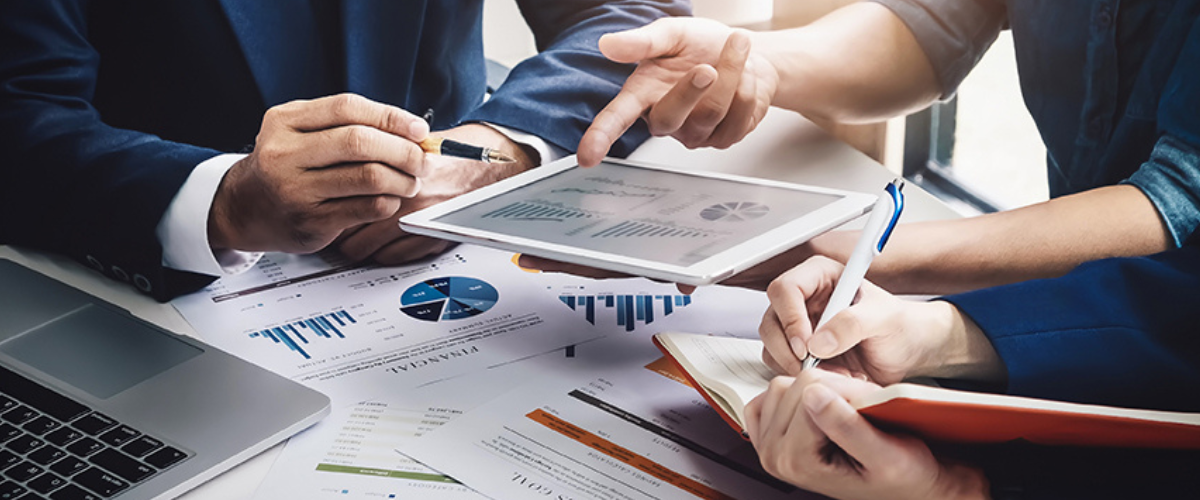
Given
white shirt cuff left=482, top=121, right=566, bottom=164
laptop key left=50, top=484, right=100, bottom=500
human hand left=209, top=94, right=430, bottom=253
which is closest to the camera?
laptop key left=50, top=484, right=100, bottom=500

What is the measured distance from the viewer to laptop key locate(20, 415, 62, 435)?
68cm

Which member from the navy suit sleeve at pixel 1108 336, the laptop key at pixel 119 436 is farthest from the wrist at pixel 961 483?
the laptop key at pixel 119 436

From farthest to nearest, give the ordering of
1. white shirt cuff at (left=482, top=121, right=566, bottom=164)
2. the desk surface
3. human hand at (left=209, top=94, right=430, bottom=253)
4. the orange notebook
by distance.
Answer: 1. white shirt cuff at (left=482, top=121, right=566, bottom=164)
2. the desk surface
3. human hand at (left=209, top=94, right=430, bottom=253)
4. the orange notebook

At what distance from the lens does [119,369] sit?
2.51 feet

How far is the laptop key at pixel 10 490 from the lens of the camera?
2.01 feet

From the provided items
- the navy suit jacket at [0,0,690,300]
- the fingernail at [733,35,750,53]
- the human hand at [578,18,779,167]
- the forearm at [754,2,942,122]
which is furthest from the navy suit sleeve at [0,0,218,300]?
the forearm at [754,2,942,122]

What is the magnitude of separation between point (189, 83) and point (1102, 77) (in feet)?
3.56

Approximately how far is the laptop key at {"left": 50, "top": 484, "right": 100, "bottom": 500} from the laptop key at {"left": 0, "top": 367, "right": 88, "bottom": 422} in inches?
3.5

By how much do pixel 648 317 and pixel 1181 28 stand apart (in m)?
0.55

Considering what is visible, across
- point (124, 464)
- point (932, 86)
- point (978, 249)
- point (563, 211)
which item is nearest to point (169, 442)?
point (124, 464)

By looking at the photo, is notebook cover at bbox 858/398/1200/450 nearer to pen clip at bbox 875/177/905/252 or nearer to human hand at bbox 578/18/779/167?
pen clip at bbox 875/177/905/252

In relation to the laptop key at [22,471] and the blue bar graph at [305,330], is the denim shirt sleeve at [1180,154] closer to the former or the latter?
the blue bar graph at [305,330]

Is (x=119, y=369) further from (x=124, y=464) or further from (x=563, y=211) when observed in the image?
(x=563, y=211)

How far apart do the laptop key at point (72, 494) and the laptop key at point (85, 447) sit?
0.04 meters
